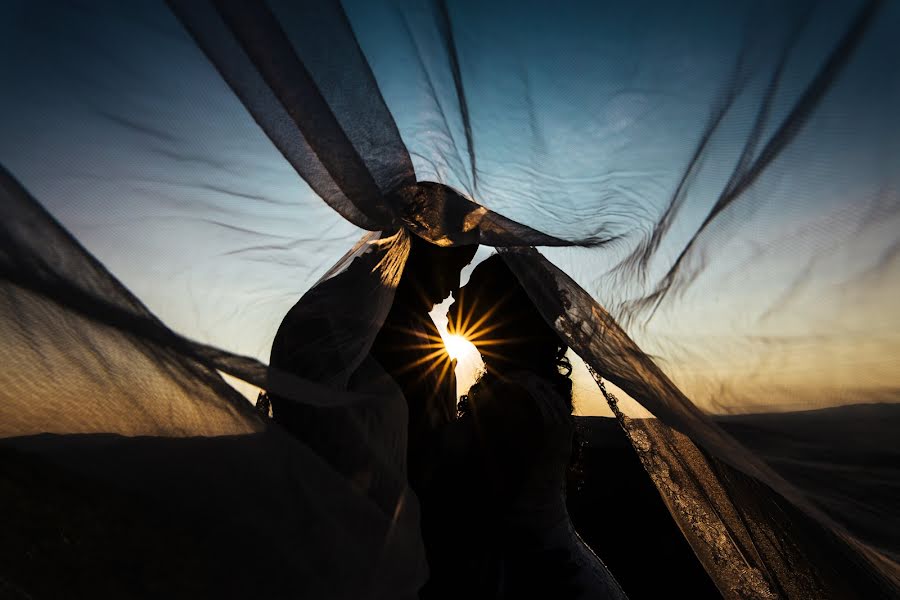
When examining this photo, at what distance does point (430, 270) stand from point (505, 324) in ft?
1.58

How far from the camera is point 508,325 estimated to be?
6.19ft

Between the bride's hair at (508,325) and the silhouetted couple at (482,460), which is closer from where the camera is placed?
the silhouetted couple at (482,460)

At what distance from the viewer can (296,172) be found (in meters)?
0.95

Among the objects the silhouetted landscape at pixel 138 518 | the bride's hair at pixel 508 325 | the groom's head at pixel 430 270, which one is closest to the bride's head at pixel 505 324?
the bride's hair at pixel 508 325

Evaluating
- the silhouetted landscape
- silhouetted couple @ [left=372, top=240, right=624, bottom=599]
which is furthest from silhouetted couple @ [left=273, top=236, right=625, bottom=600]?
the silhouetted landscape

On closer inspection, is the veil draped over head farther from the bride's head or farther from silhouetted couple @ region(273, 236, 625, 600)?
the bride's head

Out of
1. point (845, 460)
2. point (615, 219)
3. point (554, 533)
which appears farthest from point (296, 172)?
point (554, 533)

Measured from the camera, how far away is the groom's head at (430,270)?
5.08ft

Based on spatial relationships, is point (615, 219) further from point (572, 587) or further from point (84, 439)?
point (572, 587)

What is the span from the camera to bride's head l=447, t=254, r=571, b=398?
1.84 metres

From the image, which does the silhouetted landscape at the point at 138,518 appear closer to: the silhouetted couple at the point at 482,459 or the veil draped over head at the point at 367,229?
the veil draped over head at the point at 367,229

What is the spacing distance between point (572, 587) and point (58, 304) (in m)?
1.75

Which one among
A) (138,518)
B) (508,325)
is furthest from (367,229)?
(508,325)

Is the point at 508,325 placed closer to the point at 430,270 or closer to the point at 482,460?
the point at 430,270
